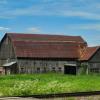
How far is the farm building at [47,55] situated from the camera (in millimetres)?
58344

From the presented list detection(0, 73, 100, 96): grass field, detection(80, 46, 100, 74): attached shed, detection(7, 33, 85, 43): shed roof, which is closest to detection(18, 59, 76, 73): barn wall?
detection(80, 46, 100, 74): attached shed

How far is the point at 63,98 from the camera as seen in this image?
15.3 meters

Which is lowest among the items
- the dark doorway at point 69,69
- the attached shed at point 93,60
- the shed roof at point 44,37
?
the dark doorway at point 69,69

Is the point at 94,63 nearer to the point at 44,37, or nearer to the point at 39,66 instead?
the point at 39,66

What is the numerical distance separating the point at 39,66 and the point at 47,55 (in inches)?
82.3

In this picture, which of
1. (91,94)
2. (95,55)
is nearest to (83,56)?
(95,55)

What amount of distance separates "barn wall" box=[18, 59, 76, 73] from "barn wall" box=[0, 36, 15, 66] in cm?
254

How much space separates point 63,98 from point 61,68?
149 feet

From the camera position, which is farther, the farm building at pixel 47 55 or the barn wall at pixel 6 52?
the barn wall at pixel 6 52

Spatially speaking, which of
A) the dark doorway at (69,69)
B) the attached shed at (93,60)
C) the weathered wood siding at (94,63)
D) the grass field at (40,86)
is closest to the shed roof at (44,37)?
the dark doorway at (69,69)

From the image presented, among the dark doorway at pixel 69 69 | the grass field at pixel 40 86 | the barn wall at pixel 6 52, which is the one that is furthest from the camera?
the dark doorway at pixel 69 69

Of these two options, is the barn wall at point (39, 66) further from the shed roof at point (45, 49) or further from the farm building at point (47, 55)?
the shed roof at point (45, 49)

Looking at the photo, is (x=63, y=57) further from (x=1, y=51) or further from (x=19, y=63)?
(x=1, y=51)

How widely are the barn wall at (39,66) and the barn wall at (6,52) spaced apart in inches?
99.8
